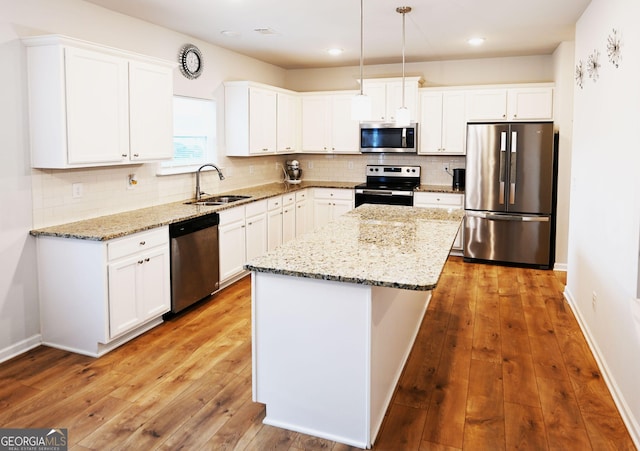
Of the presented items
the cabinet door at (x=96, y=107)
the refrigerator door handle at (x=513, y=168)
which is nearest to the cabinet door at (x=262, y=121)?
the cabinet door at (x=96, y=107)

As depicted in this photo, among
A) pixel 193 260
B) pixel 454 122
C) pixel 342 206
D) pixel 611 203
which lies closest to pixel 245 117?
pixel 342 206

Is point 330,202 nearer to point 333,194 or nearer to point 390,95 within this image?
point 333,194

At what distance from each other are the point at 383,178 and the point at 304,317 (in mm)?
4808

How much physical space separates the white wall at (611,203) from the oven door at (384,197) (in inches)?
90.5

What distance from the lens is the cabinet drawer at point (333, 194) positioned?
6.70m

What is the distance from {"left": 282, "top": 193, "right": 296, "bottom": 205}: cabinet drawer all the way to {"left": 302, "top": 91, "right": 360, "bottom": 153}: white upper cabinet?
3.32 feet

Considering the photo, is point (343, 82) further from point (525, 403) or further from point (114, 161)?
point (525, 403)

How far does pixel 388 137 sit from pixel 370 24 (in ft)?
6.99

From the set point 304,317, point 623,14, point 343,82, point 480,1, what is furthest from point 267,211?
point 623,14

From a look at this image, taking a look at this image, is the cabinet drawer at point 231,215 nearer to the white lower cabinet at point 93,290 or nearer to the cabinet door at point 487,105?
the white lower cabinet at point 93,290

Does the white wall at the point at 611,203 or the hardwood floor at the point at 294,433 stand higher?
the white wall at the point at 611,203

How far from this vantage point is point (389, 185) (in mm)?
6871

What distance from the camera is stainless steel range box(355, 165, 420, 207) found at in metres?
6.43

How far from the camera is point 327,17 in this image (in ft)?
14.5
